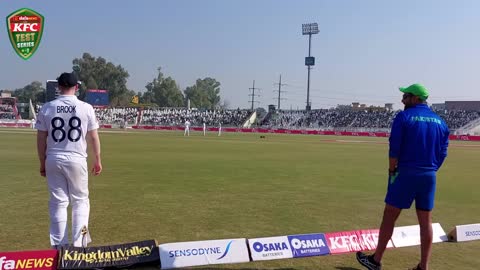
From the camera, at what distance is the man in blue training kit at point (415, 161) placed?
5.06m

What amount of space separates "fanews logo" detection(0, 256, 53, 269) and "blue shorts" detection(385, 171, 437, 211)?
4111 mm

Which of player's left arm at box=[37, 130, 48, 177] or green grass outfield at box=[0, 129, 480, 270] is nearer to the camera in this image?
player's left arm at box=[37, 130, 48, 177]

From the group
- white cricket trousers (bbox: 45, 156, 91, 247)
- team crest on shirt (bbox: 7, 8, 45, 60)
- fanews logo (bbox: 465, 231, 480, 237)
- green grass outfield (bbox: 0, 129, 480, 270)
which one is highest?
team crest on shirt (bbox: 7, 8, 45, 60)

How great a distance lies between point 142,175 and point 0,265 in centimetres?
885

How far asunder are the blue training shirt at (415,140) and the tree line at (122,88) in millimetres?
114844

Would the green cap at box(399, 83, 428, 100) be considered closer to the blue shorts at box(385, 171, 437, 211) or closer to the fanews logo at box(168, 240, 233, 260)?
the blue shorts at box(385, 171, 437, 211)

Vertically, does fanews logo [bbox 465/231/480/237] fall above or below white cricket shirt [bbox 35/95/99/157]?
below

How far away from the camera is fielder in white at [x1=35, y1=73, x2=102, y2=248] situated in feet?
16.6

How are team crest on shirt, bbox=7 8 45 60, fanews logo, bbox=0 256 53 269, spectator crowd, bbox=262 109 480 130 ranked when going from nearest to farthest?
fanews logo, bbox=0 256 53 269
team crest on shirt, bbox=7 8 45 60
spectator crowd, bbox=262 109 480 130

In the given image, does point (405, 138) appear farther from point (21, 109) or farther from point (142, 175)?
point (21, 109)

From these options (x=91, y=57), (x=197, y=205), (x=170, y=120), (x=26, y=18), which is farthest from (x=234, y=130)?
(x=91, y=57)

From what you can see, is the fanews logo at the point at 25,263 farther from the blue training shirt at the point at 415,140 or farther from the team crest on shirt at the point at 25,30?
the team crest on shirt at the point at 25,30

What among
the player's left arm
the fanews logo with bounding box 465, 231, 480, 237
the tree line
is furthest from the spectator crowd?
the player's left arm

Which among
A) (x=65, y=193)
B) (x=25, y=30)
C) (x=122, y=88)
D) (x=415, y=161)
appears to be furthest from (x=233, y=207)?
(x=122, y=88)
